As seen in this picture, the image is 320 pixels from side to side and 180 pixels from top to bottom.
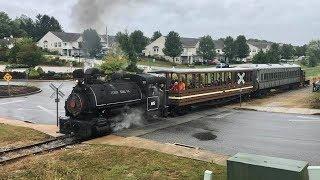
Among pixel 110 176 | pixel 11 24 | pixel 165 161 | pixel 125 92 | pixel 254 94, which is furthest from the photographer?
pixel 11 24

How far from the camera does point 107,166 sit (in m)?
13.2

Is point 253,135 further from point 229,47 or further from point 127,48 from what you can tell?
point 229,47

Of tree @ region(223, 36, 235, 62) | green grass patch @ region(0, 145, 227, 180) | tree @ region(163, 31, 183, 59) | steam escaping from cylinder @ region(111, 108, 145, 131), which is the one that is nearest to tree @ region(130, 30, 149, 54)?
tree @ region(163, 31, 183, 59)

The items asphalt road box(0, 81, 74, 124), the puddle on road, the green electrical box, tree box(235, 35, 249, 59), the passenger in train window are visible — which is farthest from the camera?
tree box(235, 35, 249, 59)

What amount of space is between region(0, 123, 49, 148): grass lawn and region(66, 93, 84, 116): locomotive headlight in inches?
64.2

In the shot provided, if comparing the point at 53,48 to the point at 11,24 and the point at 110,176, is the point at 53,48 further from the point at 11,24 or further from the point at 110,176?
the point at 110,176

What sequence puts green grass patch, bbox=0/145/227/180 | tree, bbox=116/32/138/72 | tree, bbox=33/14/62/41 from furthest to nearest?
1. tree, bbox=33/14/62/41
2. tree, bbox=116/32/138/72
3. green grass patch, bbox=0/145/227/180

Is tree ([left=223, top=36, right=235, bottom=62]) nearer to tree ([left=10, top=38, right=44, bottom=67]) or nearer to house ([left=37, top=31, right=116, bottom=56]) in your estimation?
house ([left=37, top=31, right=116, bottom=56])

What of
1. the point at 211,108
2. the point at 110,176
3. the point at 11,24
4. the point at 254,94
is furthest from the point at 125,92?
the point at 11,24

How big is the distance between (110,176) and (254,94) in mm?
25433

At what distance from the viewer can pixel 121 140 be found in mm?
17281

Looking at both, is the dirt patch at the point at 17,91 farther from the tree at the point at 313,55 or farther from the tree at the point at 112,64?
the tree at the point at 313,55

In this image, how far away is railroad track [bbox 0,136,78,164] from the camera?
1447 centimetres

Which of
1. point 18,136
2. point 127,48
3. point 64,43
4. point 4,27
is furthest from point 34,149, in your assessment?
point 4,27
